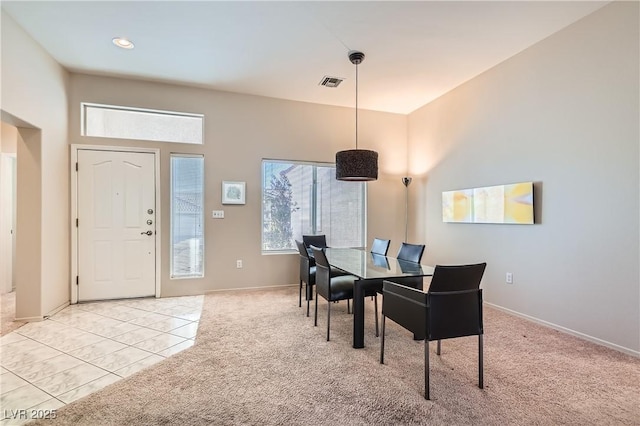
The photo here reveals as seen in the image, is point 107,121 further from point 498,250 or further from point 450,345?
point 498,250

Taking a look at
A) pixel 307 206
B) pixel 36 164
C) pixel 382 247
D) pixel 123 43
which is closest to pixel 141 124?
pixel 123 43

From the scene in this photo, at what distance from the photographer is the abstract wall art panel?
341 cm

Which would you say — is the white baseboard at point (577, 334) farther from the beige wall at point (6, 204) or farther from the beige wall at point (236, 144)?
the beige wall at point (6, 204)

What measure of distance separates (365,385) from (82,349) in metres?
2.46

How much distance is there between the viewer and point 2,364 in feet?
7.89

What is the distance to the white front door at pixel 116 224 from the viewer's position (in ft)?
13.3

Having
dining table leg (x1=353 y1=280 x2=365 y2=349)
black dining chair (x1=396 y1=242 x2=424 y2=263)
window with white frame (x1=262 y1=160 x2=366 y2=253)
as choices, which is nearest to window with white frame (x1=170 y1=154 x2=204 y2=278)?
window with white frame (x1=262 y1=160 x2=366 y2=253)

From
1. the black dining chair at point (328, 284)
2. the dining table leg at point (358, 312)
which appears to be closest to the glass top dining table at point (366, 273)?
the dining table leg at point (358, 312)

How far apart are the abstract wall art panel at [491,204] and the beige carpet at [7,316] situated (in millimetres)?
5377

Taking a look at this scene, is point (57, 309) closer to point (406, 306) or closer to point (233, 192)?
point (233, 192)

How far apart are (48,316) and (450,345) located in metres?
4.30

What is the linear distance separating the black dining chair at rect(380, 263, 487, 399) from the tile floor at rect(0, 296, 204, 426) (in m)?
2.02

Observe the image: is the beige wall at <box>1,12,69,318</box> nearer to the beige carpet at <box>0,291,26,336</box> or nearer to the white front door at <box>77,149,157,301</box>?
the beige carpet at <box>0,291,26,336</box>

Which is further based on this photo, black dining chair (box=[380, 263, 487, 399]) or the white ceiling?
the white ceiling
